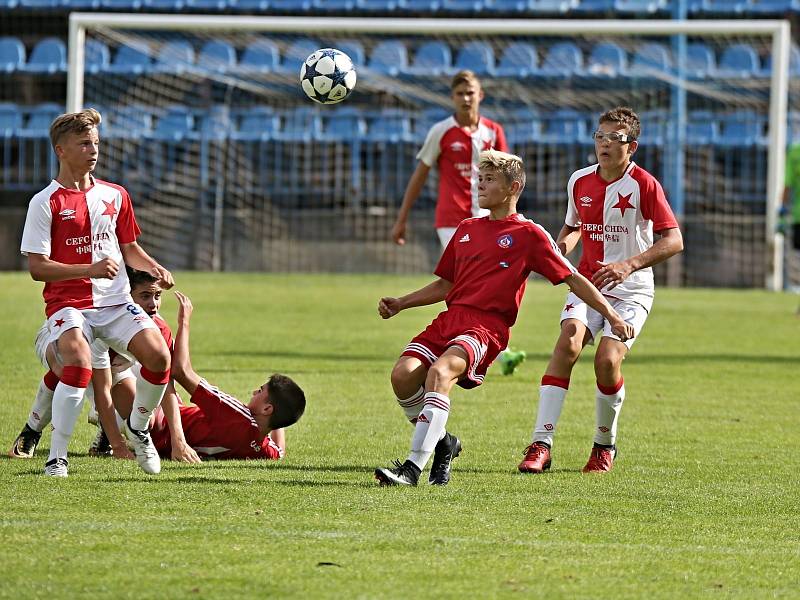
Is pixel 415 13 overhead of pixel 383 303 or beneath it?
overhead

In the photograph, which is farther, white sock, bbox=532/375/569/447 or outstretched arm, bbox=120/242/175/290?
white sock, bbox=532/375/569/447

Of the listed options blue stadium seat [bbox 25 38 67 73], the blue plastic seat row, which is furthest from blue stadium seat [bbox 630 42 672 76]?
blue stadium seat [bbox 25 38 67 73]

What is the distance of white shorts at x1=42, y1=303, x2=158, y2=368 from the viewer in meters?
6.38

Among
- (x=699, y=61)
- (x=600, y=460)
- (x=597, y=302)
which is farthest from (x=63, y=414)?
(x=699, y=61)

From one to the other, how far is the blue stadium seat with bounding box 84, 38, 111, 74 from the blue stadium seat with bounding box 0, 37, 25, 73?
11.2 feet

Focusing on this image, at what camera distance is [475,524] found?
17.2ft

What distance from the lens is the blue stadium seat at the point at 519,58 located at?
80.5 feet

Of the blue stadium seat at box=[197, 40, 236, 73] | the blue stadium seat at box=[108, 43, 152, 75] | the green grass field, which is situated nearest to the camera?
the green grass field

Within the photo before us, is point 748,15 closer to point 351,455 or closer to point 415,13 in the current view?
point 415,13

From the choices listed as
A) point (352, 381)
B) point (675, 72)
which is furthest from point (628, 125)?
point (675, 72)

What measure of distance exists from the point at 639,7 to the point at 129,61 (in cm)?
984

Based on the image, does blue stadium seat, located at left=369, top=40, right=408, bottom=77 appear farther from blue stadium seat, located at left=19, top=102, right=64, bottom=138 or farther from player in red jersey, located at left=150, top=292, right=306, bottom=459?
player in red jersey, located at left=150, top=292, right=306, bottom=459

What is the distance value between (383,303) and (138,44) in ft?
51.0

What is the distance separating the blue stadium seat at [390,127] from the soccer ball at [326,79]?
559 inches
